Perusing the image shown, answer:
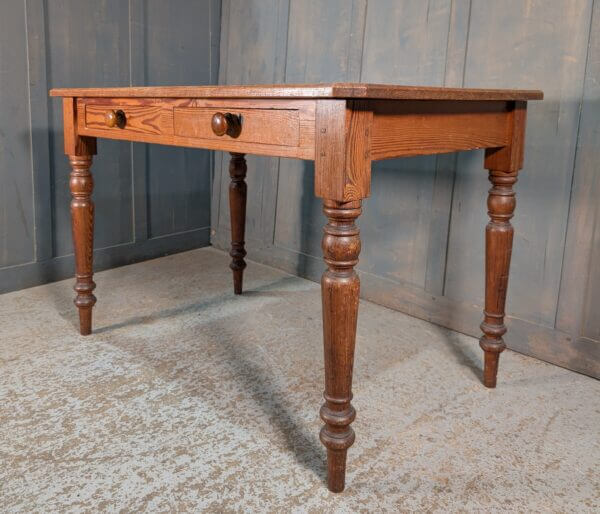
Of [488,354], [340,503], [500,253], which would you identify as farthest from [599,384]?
[340,503]

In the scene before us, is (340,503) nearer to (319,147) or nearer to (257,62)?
(319,147)

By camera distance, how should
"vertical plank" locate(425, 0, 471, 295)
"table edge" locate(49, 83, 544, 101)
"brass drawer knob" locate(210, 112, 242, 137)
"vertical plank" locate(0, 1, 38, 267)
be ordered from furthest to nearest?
1. "vertical plank" locate(0, 1, 38, 267)
2. "vertical plank" locate(425, 0, 471, 295)
3. "brass drawer knob" locate(210, 112, 242, 137)
4. "table edge" locate(49, 83, 544, 101)

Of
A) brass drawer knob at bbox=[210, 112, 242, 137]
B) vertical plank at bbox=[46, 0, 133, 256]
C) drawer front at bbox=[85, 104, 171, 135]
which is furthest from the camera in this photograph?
vertical plank at bbox=[46, 0, 133, 256]

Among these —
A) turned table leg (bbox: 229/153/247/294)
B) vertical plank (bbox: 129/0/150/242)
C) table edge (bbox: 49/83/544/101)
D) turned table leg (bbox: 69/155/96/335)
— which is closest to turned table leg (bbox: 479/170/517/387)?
table edge (bbox: 49/83/544/101)

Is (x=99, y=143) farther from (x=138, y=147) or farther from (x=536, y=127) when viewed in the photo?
(x=536, y=127)

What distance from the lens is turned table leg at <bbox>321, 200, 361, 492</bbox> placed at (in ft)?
3.89

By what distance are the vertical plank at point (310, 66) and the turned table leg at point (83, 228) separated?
1.01 metres

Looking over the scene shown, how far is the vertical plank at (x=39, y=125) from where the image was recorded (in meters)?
2.41

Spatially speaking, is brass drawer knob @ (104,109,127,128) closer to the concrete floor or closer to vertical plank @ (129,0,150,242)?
the concrete floor

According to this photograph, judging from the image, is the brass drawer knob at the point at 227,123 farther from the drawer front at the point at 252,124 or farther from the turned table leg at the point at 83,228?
the turned table leg at the point at 83,228

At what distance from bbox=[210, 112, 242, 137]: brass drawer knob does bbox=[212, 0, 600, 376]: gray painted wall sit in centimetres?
104

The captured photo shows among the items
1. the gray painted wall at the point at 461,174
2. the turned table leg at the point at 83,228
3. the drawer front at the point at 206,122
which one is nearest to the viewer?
the drawer front at the point at 206,122

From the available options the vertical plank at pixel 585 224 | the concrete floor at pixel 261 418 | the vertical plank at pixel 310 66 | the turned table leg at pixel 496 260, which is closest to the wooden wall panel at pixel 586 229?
the vertical plank at pixel 585 224

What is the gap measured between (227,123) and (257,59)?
1655 millimetres
